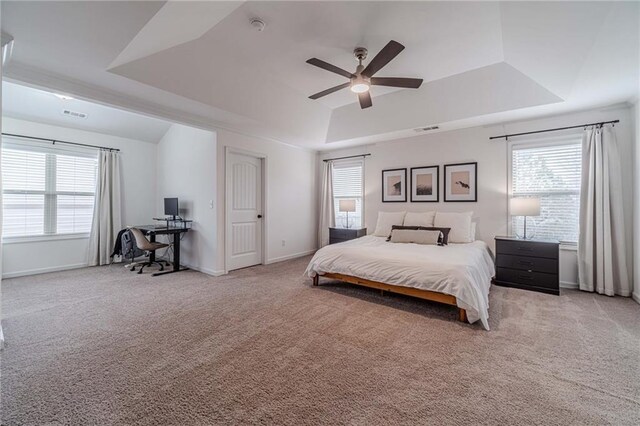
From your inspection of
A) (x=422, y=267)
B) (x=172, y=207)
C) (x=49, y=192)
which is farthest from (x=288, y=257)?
(x=49, y=192)

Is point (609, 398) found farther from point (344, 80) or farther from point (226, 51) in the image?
point (226, 51)

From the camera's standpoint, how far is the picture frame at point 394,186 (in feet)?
17.2

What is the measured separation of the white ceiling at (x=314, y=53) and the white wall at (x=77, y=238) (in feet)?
8.68

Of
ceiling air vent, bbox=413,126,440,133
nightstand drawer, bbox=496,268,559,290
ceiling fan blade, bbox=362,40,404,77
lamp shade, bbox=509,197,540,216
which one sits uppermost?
ceiling air vent, bbox=413,126,440,133

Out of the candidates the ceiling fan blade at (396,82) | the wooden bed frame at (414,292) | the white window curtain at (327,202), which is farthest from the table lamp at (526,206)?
the white window curtain at (327,202)

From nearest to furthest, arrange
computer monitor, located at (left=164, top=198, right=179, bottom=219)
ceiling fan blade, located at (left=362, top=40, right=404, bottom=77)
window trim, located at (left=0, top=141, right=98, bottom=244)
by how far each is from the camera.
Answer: ceiling fan blade, located at (left=362, top=40, right=404, bottom=77) < window trim, located at (left=0, top=141, right=98, bottom=244) < computer monitor, located at (left=164, top=198, right=179, bottom=219)

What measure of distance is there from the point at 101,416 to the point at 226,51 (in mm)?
3488

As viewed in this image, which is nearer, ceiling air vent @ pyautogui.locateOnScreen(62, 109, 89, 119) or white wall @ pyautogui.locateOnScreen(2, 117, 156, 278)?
white wall @ pyautogui.locateOnScreen(2, 117, 156, 278)

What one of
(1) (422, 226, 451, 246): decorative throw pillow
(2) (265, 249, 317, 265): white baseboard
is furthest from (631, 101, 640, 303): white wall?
(2) (265, 249, 317, 265): white baseboard

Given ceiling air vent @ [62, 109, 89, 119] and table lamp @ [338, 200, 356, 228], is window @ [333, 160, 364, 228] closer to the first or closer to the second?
table lamp @ [338, 200, 356, 228]

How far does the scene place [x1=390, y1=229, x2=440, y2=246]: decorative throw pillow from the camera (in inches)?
157

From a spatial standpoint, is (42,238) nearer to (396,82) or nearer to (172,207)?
(172,207)

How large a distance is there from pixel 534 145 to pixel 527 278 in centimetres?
206

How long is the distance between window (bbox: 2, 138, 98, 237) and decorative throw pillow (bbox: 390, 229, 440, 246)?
19.4ft
